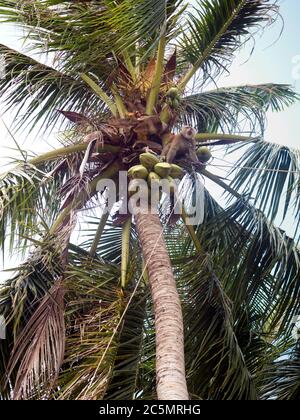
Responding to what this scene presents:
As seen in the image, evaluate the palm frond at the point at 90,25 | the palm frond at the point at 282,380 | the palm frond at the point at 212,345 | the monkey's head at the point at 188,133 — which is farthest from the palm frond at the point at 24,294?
the palm frond at the point at 282,380

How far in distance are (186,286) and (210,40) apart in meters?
2.29

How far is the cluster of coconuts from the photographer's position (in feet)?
18.3

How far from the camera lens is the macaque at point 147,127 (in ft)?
20.0

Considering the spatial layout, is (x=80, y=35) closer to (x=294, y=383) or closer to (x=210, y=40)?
(x=210, y=40)

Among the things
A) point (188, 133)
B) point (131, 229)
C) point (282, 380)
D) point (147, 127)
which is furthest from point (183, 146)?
point (282, 380)

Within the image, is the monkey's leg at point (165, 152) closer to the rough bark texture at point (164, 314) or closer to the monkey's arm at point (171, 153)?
the monkey's arm at point (171, 153)

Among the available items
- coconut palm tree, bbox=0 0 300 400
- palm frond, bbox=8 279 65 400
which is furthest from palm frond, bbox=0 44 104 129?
palm frond, bbox=8 279 65 400

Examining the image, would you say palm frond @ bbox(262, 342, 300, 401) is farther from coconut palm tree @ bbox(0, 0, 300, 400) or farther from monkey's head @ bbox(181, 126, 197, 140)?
monkey's head @ bbox(181, 126, 197, 140)

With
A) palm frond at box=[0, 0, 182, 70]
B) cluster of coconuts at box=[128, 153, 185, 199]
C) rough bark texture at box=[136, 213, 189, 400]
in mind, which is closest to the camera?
rough bark texture at box=[136, 213, 189, 400]

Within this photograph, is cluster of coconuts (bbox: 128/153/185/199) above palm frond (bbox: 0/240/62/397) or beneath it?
above

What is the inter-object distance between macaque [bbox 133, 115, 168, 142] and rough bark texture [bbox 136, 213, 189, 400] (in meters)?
0.72

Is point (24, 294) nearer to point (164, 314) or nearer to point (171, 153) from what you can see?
point (164, 314)

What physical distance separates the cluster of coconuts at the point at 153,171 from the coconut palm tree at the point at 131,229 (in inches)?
12.0

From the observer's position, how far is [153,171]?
5.70 m
